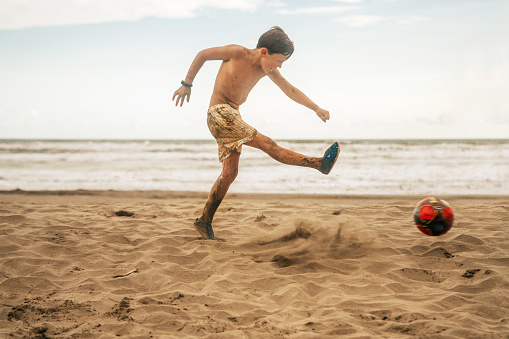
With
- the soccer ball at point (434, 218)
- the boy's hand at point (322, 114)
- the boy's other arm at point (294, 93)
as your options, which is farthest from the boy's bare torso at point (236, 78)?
the soccer ball at point (434, 218)

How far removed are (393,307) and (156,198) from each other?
5437 mm

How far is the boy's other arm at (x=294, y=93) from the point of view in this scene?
4.27 meters

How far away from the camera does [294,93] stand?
14.2 feet

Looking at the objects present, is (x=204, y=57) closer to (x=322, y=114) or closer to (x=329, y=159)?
(x=322, y=114)

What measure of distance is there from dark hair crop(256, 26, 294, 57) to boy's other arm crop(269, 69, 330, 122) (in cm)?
45

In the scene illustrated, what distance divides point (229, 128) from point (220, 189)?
24.9 inches

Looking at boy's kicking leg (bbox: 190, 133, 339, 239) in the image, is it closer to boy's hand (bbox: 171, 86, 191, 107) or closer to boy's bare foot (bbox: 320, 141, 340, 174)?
boy's bare foot (bbox: 320, 141, 340, 174)

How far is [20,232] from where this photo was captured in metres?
4.39

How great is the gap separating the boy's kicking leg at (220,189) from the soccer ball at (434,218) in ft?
5.85

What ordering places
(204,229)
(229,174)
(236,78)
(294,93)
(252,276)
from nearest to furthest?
(252,276) → (236,78) → (229,174) → (204,229) → (294,93)

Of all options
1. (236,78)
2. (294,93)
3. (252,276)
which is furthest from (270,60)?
(252,276)

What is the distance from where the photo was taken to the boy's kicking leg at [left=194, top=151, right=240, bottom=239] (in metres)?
4.00

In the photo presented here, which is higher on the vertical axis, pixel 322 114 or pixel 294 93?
pixel 294 93

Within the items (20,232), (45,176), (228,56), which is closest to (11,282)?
(20,232)
